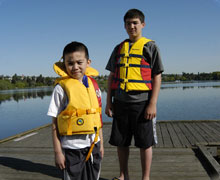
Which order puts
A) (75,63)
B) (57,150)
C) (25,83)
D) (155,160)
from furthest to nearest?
(25,83) < (155,160) < (75,63) < (57,150)

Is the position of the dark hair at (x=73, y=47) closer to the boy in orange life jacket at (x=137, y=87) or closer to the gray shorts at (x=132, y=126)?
the boy in orange life jacket at (x=137, y=87)

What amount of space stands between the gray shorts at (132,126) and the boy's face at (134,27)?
2.45 ft

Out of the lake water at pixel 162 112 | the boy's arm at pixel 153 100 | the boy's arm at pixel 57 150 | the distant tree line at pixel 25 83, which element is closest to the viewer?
the boy's arm at pixel 57 150

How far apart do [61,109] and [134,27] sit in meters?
1.18

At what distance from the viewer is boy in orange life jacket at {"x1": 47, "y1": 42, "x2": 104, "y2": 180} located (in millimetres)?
1620

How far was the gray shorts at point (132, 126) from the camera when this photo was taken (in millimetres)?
2176

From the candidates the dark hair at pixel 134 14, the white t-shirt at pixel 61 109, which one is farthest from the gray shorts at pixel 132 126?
the dark hair at pixel 134 14

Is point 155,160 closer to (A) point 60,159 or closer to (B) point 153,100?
(B) point 153,100

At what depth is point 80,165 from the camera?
1686mm

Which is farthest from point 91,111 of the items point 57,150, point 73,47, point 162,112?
point 162,112

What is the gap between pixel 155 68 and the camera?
2146 mm

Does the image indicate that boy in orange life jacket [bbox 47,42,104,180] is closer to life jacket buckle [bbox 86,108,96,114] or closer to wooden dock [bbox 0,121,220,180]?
life jacket buckle [bbox 86,108,96,114]

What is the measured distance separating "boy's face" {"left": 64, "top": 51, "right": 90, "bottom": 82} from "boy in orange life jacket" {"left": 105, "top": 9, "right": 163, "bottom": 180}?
60cm

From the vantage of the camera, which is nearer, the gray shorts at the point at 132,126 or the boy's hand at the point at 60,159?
the boy's hand at the point at 60,159
